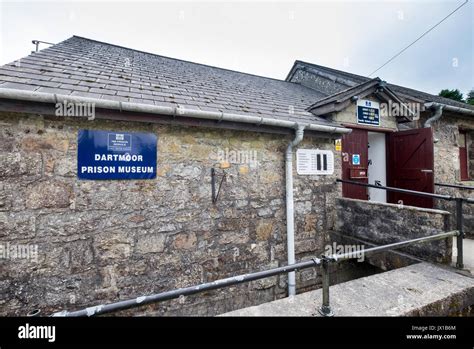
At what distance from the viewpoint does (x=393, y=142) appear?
5.72 metres

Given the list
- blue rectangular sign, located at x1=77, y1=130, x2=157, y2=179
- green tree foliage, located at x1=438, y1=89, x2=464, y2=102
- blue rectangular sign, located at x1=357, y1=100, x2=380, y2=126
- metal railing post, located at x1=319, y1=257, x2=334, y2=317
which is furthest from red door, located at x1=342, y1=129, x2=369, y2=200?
green tree foliage, located at x1=438, y1=89, x2=464, y2=102

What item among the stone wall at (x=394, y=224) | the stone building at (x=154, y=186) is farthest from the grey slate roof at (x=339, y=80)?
the stone wall at (x=394, y=224)

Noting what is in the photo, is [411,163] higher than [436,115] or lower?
lower

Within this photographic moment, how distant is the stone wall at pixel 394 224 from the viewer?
3059 millimetres

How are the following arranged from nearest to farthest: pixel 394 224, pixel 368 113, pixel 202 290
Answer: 1. pixel 202 290
2. pixel 394 224
3. pixel 368 113

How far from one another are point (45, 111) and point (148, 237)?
75.4 inches

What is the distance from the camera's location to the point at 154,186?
3.13 meters

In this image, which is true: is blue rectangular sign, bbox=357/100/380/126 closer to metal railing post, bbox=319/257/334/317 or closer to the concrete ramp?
the concrete ramp

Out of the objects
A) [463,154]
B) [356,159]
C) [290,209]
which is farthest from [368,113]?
[463,154]

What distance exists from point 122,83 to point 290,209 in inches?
135

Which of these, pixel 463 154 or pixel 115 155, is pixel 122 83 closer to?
pixel 115 155

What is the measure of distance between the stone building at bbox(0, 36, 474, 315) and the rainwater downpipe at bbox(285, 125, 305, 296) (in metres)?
0.02
